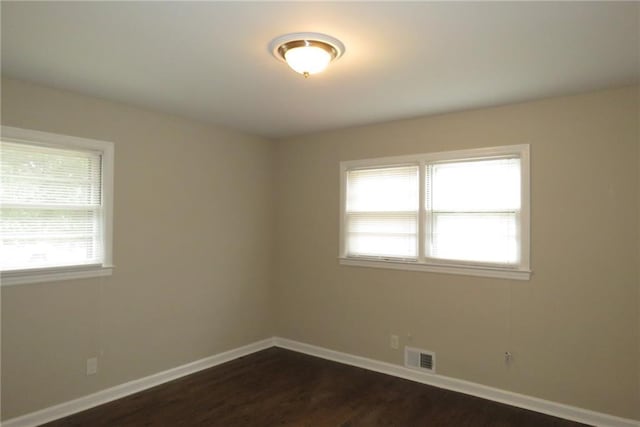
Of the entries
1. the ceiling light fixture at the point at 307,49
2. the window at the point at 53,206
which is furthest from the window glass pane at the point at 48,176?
the ceiling light fixture at the point at 307,49

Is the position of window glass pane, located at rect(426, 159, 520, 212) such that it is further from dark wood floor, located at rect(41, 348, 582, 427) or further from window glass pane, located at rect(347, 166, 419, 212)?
dark wood floor, located at rect(41, 348, 582, 427)

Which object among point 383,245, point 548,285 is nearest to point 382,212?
point 383,245

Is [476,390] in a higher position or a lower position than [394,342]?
lower

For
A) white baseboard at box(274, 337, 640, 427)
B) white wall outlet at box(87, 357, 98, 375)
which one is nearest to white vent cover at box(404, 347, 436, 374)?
white baseboard at box(274, 337, 640, 427)

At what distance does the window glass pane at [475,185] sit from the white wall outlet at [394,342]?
1343 mm

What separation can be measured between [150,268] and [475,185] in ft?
10.0

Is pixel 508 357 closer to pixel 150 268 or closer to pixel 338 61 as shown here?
pixel 338 61

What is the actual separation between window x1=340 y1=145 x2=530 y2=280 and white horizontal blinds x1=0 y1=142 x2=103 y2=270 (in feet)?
7.94

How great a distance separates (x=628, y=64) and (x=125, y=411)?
438 cm

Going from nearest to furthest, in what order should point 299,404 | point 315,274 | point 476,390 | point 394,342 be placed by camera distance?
1. point 299,404
2. point 476,390
3. point 394,342
4. point 315,274

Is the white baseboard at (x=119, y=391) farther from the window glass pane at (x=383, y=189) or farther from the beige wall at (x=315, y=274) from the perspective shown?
the window glass pane at (x=383, y=189)

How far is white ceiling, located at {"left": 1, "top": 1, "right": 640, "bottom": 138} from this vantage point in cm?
203

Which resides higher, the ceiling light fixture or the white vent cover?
the ceiling light fixture

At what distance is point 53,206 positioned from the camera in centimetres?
326
